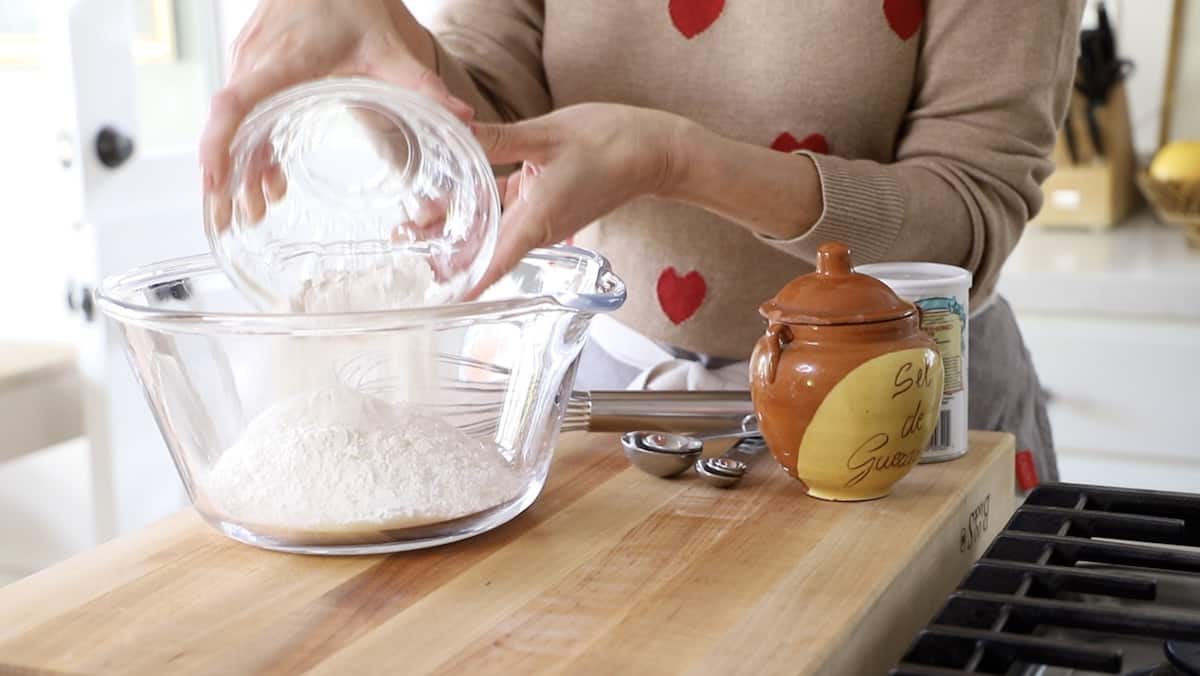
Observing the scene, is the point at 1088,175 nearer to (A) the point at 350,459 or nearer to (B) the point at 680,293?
(B) the point at 680,293

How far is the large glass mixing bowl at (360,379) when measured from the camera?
714 mm

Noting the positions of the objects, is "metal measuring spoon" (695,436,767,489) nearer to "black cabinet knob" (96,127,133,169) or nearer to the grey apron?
the grey apron

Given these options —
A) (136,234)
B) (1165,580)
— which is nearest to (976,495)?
(1165,580)

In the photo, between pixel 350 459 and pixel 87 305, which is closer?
pixel 350 459

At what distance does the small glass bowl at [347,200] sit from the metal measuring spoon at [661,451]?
150 mm

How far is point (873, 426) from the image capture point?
786 mm

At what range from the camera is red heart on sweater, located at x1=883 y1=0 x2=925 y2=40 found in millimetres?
1104

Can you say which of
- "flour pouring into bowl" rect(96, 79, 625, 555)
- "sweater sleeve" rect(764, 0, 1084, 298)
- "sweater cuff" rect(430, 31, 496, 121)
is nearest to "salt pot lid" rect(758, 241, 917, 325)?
"flour pouring into bowl" rect(96, 79, 625, 555)

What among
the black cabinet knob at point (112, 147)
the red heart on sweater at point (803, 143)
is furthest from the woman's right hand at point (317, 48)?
the black cabinet knob at point (112, 147)

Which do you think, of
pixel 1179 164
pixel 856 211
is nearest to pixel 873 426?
pixel 856 211

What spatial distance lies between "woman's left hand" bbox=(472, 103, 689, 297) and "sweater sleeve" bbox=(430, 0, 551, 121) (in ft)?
1.05

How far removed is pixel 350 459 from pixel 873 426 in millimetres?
283

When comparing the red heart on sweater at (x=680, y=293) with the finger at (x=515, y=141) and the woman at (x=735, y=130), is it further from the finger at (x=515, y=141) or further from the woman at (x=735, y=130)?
the finger at (x=515, y=141)

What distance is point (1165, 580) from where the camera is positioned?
28.1 inches
